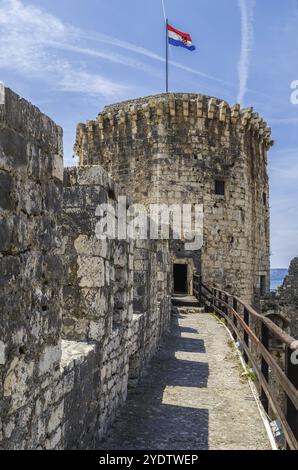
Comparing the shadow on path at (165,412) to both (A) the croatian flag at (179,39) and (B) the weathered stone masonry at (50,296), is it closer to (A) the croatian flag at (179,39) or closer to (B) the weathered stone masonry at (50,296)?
(B) the weathered stone masonry at (50,296)

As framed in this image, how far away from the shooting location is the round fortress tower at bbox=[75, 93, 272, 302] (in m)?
18.2

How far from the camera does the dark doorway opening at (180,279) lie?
20.6 metres

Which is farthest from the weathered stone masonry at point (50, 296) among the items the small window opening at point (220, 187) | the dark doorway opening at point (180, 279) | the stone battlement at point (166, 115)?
the dark doorway opening at point (180, 279)

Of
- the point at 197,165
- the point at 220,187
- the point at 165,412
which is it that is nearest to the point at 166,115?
the point at 197,165

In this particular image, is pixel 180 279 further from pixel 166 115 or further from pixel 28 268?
pixel 28 268

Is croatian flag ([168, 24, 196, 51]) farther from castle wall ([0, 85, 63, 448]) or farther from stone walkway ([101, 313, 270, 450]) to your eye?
castle wall ([0, 85, 63, 448])

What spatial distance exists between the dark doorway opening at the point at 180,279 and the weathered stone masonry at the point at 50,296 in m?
15.8

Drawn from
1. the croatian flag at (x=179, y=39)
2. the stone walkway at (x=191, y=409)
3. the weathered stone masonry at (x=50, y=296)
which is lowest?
the stone walkway at (x=191, y=409)

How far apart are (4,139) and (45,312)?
982mm

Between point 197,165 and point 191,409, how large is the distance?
14296 millimetres

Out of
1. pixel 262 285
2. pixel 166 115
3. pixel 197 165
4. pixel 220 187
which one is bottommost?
pixel 262 285

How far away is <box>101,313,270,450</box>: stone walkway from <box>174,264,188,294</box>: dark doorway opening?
40.7 ft

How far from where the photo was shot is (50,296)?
2629mm

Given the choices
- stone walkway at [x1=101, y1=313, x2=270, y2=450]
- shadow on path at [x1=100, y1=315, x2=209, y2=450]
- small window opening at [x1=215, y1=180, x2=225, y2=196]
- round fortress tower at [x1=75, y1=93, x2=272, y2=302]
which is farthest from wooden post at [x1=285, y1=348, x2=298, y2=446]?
small window opening at [x1=215, y1=180, x2=225, y2=196]
